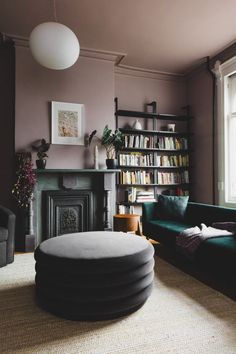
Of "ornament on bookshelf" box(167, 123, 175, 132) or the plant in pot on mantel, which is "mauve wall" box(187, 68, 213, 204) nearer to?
"ornament on bookshelf" box(167, 123, 175, 132)

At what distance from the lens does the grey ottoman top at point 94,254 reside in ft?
5.82

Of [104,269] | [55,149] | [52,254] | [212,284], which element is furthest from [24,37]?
[212,284]

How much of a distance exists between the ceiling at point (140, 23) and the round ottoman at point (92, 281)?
298cm

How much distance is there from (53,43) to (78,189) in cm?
222

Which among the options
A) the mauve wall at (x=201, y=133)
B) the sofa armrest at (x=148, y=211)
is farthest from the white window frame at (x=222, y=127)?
the sofa armrest at (x=148, y=211)

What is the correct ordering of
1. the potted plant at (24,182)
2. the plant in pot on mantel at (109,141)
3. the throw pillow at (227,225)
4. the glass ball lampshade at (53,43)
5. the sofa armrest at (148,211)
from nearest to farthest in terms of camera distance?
the glass ball lampshade at (53,43)
the throw pillow at (227,225)
the potted plant at (24,182)
the sofa armrest at (148,211)
the plant in pot on mantel at (109,141)

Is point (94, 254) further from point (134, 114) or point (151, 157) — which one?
point (134, 114)

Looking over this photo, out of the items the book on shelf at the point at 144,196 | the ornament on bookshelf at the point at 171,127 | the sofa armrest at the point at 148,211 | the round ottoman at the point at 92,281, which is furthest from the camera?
the ornament on bookshelf at the point at 171,127

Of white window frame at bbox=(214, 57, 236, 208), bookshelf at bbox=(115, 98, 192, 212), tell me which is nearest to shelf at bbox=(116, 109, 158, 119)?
bookshelf at bbox=(115, 98, 192, 212)

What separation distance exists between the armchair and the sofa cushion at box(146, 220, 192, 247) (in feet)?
6.03

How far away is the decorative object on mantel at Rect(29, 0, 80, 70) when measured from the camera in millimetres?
2475

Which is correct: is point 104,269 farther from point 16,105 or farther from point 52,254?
point 16,105

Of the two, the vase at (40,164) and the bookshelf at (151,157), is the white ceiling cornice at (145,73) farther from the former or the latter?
the vase at (40,164)

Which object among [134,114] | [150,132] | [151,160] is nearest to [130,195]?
[151,160]
